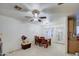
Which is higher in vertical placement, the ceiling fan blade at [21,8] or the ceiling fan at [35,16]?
the ceiling fan blade at [21,8]

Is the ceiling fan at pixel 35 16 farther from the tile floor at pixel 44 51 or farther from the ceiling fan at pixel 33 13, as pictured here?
the tile floor at pixel 44 51

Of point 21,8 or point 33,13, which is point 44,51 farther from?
point 21,8

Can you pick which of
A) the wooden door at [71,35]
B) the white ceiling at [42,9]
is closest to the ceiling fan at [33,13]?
the white ceiling at [42,9]

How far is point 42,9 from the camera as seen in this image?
6.06 ft

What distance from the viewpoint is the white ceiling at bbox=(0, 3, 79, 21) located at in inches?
72.1

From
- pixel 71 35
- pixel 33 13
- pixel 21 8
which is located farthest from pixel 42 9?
pixel 71 35

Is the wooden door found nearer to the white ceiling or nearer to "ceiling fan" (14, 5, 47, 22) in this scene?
the white ceiling

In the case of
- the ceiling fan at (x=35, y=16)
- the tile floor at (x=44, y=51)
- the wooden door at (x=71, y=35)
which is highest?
the ceiling fan at (x=35, y=16)

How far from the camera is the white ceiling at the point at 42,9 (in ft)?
6.01

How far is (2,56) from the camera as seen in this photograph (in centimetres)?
188

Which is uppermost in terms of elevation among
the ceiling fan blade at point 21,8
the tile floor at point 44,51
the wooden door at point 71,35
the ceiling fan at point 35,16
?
the ceiling fan blade at point 21,8

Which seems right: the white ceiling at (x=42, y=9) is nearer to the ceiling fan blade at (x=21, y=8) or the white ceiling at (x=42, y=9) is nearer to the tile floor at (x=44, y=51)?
the ceiling fan blade at (x=21, y=8)

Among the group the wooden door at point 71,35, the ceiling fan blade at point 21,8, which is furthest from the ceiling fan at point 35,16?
the wooden door at point 71,35

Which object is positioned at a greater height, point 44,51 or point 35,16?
point 35,16
